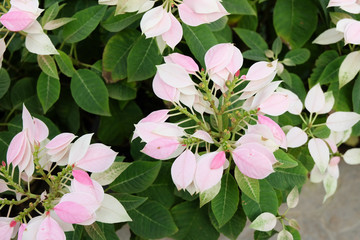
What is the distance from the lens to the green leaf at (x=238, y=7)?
0.93 m

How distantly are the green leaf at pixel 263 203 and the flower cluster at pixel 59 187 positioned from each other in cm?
26

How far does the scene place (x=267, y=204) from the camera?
2.65 ft

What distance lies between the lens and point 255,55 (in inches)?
38.9

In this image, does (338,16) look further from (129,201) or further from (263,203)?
(129,201)

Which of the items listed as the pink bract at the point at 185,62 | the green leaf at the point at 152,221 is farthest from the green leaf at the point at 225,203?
the pink bract at the point at 185,62

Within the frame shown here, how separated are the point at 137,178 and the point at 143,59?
245mm

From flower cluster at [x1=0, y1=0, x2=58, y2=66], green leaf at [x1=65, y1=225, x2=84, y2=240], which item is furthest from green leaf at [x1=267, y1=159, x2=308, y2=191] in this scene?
flower cluster at [x1=0, y1=0, x2=58, y2=66]

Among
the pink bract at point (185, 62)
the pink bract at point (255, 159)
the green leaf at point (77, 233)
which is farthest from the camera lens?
the green leaf at point (77, 233)

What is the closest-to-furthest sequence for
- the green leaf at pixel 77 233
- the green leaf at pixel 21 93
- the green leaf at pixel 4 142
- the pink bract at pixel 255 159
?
the pink bract at pixel 255 159 → the green leaf at pixel 77 233 → the green leaf at pixel 4 142 → the green leaf at pixel 21 93

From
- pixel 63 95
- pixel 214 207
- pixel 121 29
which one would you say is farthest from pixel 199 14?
pixel 63 95

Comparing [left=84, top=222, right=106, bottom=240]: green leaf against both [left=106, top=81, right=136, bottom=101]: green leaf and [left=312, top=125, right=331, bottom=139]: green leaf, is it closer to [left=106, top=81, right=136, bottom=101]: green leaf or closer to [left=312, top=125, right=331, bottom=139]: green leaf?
[left=106, top=81, right=136, bottom=101]: green leaf

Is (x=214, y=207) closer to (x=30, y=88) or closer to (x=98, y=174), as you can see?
(x=98, y=174)

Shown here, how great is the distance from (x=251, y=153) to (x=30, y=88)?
2.06 ft

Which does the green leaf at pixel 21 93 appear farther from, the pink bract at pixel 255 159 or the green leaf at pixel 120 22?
the pink bract at pixel 255 159
